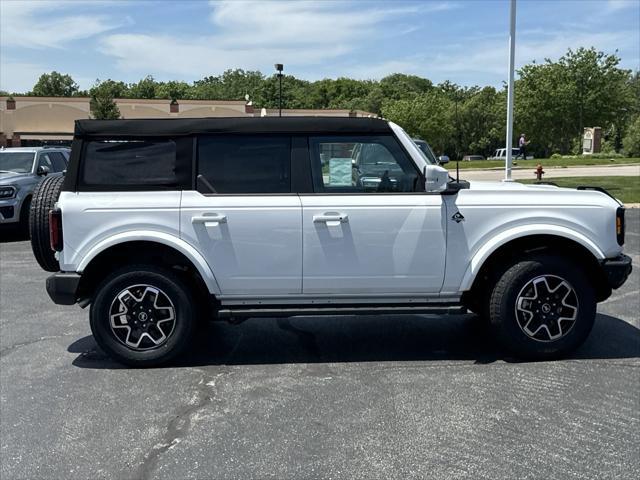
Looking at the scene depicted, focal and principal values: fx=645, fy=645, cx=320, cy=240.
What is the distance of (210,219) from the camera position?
4891 mm

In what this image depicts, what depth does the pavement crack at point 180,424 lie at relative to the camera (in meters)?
3.52

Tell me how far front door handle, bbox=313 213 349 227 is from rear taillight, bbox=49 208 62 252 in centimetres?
194

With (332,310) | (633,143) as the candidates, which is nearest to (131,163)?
(332,310)

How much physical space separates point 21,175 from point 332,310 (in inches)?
396

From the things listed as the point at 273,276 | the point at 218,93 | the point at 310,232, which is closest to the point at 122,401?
the point at 273,276

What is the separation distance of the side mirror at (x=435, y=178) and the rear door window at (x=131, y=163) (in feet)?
6.32

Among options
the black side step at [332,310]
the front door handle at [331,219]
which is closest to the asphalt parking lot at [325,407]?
the black side step at [332,310]

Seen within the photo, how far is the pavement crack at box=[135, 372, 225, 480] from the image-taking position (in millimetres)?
3523

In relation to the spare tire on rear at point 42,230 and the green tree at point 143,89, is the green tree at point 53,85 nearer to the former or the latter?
the green tree at point 143,89

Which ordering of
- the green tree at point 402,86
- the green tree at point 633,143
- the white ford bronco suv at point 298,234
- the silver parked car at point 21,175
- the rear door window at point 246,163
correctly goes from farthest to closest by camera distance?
the green tree at point 402,86 → the green tree at point 633,143 → the silver parked car at point 21,175 → the rear door window at point 246,163 → the white ford bronco suv at point 298,234

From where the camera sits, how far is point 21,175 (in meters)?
12.8

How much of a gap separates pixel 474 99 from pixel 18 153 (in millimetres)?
72912

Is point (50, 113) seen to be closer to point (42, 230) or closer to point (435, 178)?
point (42, 230)

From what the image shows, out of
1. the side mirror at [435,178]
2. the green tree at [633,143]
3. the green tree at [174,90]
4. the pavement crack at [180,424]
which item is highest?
the green tree at [174,90]
